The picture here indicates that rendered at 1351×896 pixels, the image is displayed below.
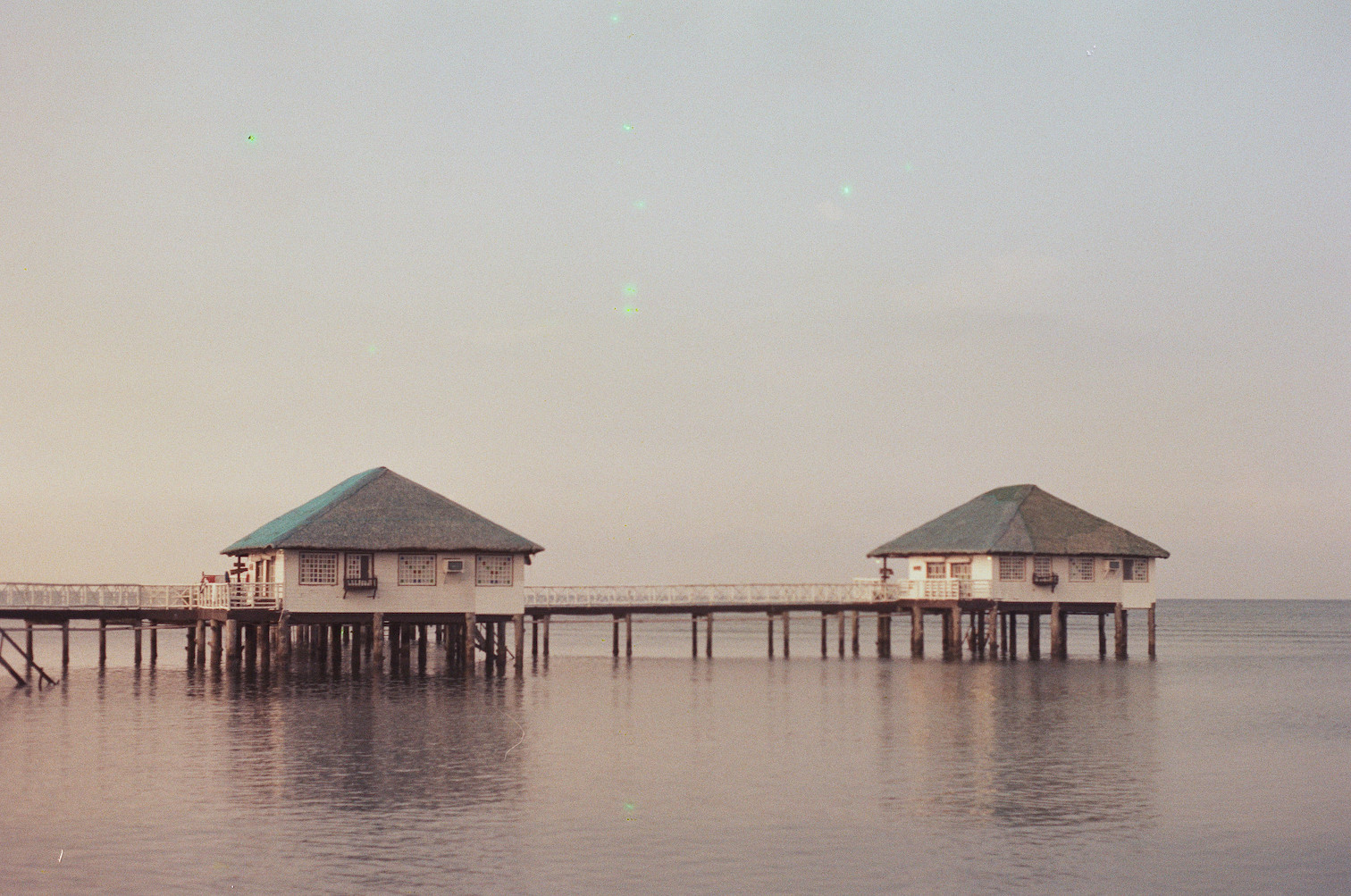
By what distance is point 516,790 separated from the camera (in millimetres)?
28172

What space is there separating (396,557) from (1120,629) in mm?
35090

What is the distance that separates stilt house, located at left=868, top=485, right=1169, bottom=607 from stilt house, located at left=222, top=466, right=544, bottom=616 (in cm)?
2109

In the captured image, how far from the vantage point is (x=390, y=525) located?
172ft

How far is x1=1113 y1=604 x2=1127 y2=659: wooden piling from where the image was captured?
221 feet

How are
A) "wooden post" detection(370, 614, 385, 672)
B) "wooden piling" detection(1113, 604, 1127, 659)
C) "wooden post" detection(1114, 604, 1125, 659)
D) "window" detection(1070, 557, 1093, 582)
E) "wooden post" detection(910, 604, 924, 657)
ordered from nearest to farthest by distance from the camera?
1. "wooden post" detection(370, 614, 385, 672)
2. "window" detection(1070, 557, 1093, 582)
3. "wooden piling" detection(1113, 604, 1127, 659)
4. "wooden post" detection(1114, 604, 1125, 659)
5. "wooden post" detection(910, 604, 924, 657)

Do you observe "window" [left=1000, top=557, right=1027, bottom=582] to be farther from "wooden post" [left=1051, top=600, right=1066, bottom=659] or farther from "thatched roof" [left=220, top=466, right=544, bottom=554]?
"thatched roof" [left=220, top=466, right=544, bottom=554]

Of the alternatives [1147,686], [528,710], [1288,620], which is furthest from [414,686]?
[1288,620]

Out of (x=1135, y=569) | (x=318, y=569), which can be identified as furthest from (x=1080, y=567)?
(x=318, y=569)

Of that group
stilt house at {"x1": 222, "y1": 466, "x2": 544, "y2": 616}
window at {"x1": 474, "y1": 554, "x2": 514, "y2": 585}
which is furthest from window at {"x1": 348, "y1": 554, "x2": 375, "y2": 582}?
window at {"x1": 474, "y1": 554, "x2": 514, "y2": 585}

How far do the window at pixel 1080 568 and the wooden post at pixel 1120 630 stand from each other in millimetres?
2279

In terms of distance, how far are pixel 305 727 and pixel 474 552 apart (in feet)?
52.6

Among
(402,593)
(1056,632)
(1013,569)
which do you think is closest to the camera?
(402,593)

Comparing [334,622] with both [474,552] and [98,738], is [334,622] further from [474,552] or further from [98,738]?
[98,738]

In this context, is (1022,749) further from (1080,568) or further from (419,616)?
(1080,568)
